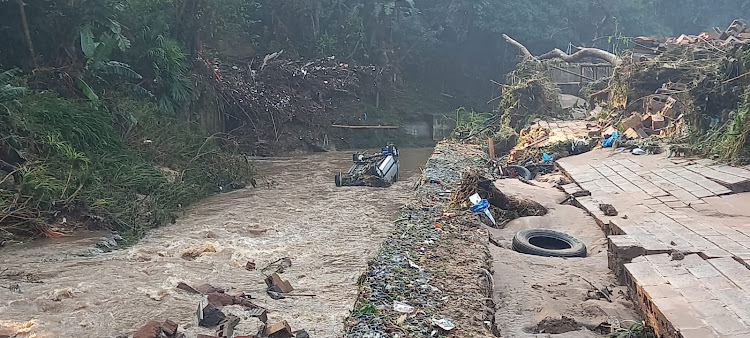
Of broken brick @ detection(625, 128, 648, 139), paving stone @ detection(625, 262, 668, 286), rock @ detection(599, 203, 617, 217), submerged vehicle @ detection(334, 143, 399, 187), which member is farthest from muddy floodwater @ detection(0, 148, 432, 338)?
broken brick @ detection(625, 128, 648, 139)

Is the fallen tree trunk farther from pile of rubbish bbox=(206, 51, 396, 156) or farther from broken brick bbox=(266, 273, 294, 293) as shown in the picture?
broken brick bbox=(266, 273, 294, 293)

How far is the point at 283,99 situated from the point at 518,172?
8.76m

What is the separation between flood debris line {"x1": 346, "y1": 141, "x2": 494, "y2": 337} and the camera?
4.33m

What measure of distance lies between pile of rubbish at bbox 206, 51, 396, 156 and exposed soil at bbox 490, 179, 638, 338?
36.4 feet

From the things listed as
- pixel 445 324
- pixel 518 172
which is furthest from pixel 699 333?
pixel 518 172

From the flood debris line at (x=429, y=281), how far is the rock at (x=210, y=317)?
57.6 inches

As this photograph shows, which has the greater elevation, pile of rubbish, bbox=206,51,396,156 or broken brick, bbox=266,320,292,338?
pile of rubbish, bbox=206,51,396,156

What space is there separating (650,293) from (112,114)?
10.6m

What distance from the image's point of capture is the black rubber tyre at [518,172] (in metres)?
12.0

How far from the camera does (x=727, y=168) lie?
9.05m

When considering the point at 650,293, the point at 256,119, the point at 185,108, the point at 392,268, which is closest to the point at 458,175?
the point at 392,268

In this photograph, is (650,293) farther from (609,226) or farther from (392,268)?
(609,226)

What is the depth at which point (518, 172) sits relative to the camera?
1220 cm


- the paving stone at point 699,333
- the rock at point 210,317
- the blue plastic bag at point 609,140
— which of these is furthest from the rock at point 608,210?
the rock at point 210,317
